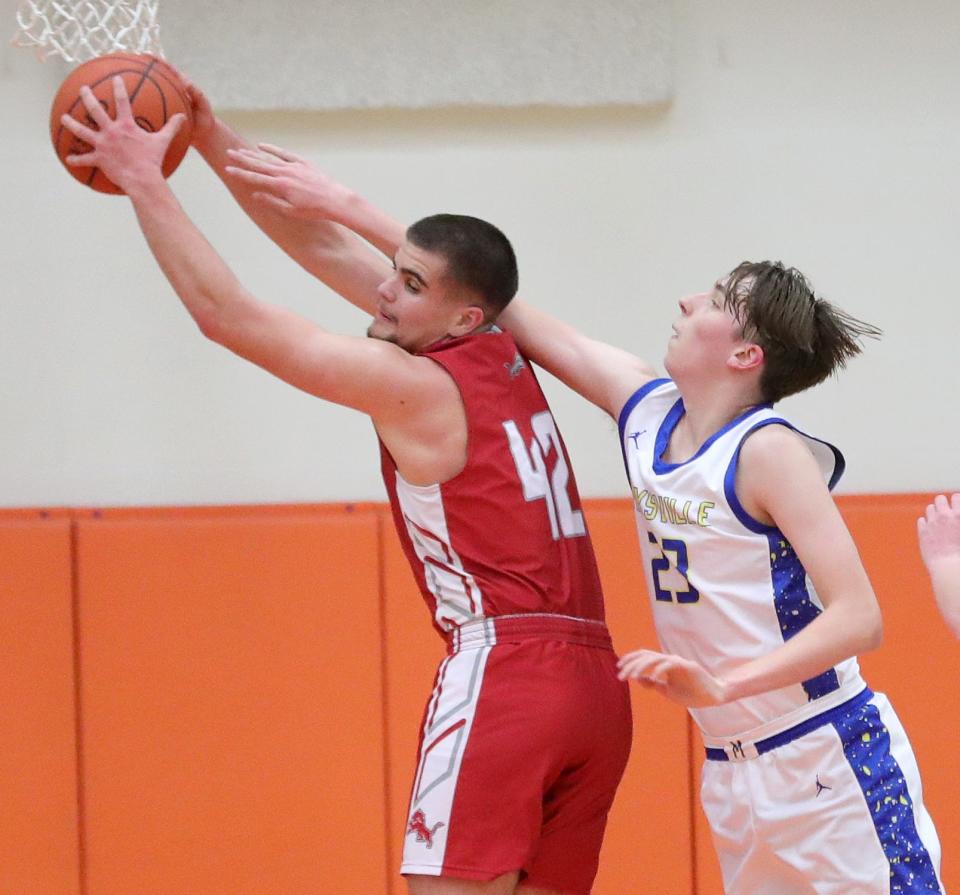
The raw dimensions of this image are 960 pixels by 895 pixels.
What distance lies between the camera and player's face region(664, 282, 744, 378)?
288cm

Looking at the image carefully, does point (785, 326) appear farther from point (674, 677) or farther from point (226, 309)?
point (226, 309)

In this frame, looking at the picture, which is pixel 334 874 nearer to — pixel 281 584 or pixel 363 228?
pixel 281 584

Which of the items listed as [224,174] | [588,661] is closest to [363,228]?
[224,174]

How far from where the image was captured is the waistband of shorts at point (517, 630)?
9.28ft

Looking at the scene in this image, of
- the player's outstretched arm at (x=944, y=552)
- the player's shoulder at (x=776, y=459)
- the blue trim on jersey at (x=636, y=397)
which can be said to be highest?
the blue trim on jersey at (x=636, y=397)

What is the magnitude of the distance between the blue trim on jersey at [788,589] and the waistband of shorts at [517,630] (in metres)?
0.40

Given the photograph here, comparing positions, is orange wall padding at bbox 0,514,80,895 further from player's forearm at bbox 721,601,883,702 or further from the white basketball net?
player's forearm at bbox 721,601,883,702

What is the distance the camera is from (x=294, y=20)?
4.57 m

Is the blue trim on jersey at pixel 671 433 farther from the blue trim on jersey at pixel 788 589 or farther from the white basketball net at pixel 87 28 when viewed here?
the white basketball net at pixel 87 28

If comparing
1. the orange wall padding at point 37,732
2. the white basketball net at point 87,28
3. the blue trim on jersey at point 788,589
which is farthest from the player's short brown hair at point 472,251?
the orange wall padding at point 37,732

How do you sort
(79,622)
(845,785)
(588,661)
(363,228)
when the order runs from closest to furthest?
(845,785)
(588,661)
(363,228)
(79,622)

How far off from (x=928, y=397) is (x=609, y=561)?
47.0 inches

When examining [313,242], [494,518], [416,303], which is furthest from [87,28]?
[494,518]

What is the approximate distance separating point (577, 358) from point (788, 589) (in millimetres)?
759
